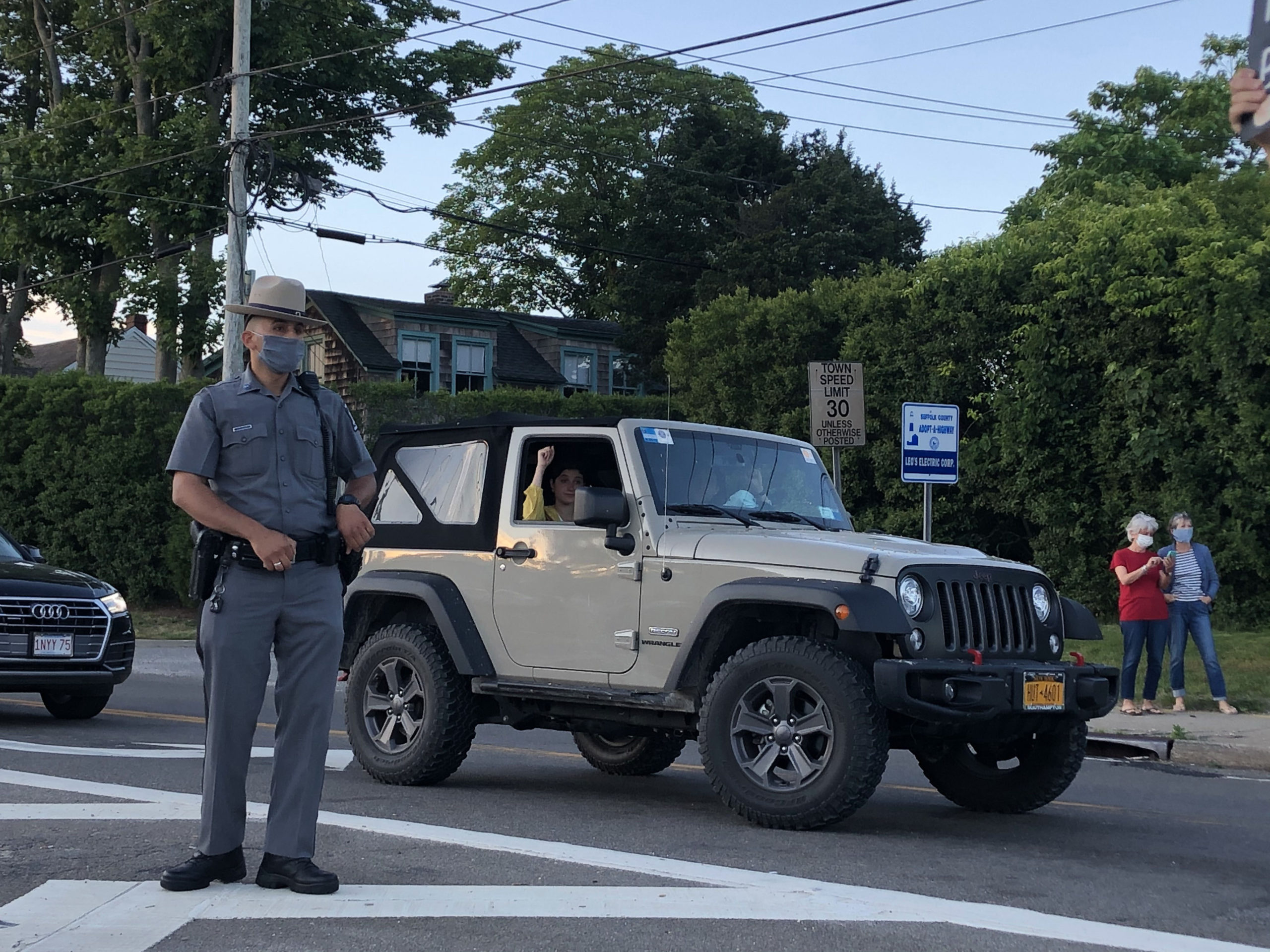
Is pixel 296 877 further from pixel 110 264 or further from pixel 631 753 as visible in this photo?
pixel 110 264

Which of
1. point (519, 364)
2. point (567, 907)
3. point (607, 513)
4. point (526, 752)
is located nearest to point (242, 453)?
point (567, 907)

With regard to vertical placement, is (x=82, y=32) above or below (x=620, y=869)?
above

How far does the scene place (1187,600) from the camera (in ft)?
44.0

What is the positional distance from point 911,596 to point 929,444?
7.23 m

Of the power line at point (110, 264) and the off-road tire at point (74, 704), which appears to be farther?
the power line at point (110, 264)

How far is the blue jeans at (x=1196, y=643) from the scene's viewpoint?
13.1 meters

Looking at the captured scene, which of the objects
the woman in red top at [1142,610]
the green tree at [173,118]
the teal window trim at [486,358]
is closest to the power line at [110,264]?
the green tree at [173,118]

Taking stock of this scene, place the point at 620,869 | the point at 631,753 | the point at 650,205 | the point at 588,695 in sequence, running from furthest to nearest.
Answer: the point at 650,205 < the point at 631,753 < the point at 588,695 < the point at 620,869

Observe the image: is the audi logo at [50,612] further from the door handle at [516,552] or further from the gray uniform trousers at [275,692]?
the gray uniform trousers at [275,692]

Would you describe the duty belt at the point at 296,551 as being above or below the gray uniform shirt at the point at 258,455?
below

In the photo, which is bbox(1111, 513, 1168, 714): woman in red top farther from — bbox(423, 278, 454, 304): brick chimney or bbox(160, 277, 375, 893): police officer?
bbox(423, 278, 454, 304): brick chimney

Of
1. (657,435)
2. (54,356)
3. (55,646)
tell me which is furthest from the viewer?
(54,356)

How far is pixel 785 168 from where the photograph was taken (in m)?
50.0

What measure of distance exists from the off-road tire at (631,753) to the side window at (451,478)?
1.52 meters
